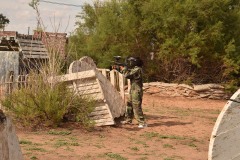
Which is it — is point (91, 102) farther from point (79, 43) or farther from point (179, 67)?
point (79, 43)

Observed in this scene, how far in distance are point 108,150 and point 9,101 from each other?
2.89m

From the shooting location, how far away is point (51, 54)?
914 centimetres

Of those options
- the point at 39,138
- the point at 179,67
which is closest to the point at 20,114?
the point at 39,138

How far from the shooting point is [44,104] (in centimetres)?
875

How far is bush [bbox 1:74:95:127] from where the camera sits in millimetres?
8773

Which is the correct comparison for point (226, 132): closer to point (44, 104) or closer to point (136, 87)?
point (44, 104)

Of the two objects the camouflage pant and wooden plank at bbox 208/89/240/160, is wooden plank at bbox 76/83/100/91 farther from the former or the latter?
wooden plank at bbox 208/89/240/160

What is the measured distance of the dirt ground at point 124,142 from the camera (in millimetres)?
6781

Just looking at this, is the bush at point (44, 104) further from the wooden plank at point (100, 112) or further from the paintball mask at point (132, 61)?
the paintball mask at point (132, 61)

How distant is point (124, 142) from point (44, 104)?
1829 millimetres

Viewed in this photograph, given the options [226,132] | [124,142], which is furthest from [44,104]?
[226,132]

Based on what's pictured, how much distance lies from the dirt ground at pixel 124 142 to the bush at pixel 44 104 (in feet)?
0.94

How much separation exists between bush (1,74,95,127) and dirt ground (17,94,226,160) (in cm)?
29

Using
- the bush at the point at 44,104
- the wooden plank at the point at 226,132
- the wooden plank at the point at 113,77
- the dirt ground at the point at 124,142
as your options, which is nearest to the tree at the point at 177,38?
the dirt ground at the point at 124,142
